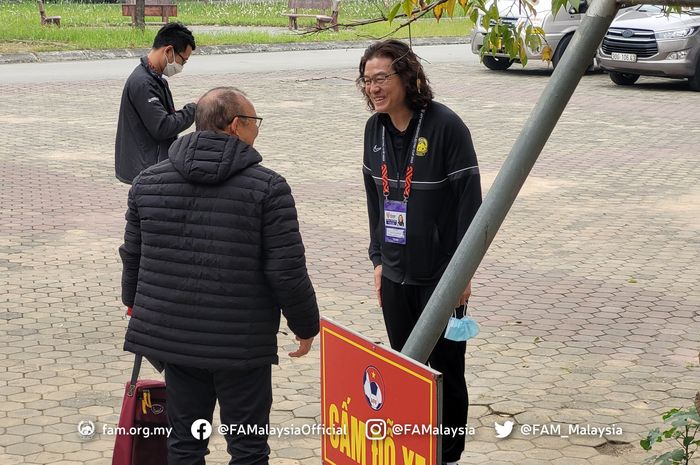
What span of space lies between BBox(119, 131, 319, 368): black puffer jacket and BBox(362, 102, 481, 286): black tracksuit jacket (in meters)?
0.71

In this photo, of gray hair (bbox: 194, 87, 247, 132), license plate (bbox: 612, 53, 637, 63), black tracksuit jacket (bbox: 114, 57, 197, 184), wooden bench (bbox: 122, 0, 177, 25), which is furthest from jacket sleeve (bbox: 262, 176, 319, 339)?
wooden bench (bbox: 122, 0, 177, 25)

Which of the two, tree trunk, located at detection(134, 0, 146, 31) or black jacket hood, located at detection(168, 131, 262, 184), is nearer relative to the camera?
black jacket hood, located at detection(168, 131, 262, 184)

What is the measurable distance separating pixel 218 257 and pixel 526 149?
4.33 feet

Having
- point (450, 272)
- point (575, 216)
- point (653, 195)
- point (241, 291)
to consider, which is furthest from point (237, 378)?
point (653, 195)

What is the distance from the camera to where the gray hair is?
420 cm

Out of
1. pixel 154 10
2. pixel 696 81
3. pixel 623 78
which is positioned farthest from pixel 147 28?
pixel 696 81

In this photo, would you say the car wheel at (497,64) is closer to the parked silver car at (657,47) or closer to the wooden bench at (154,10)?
the parked silver car at (657,47)

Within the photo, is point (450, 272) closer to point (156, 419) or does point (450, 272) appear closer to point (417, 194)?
point (417, 194)

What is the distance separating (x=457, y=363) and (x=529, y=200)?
6.97m

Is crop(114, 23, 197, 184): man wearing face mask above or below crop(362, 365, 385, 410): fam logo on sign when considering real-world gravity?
above

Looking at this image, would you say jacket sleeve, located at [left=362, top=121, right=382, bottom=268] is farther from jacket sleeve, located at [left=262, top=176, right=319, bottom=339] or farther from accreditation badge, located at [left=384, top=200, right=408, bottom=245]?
jacket sleeve, located at [left=262, top=176, right=319, bottom=339]

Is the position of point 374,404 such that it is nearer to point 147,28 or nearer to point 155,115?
point 155,115

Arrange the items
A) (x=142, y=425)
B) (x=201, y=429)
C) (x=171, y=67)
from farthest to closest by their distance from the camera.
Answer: (x=171, y=67)
(x=142, y=425)
(x=201, y=429)

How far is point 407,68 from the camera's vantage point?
15.5 feet
